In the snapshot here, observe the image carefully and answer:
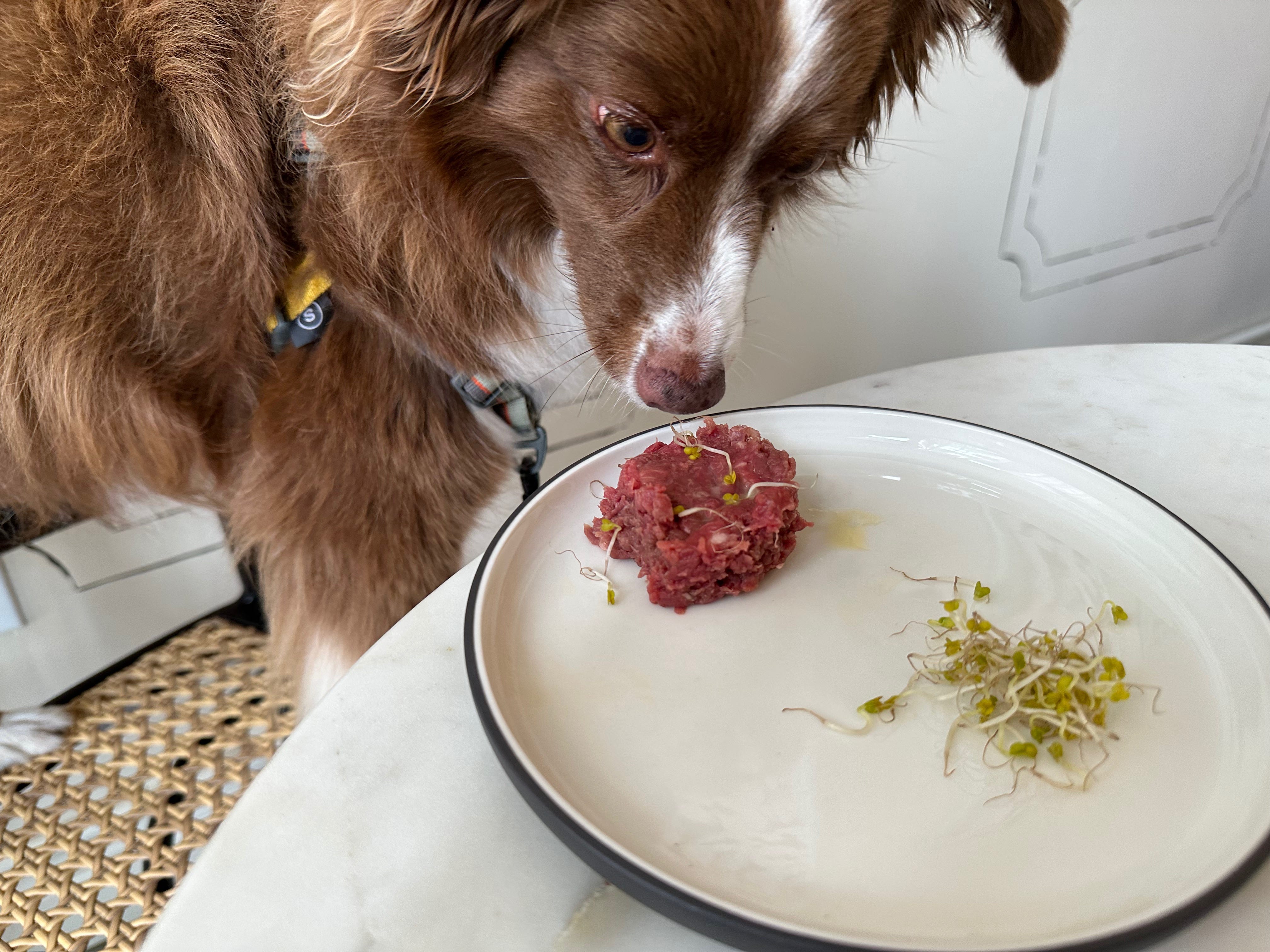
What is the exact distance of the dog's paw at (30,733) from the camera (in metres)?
0.91

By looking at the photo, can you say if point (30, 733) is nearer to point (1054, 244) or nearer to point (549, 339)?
point (549, 339)

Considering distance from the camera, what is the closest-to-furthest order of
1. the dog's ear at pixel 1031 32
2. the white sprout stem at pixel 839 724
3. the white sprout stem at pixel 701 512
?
the white sprout stem at pixel 839 724, the white sprout stem at pixel 701 512, the dog's ear at pixel 1031 32

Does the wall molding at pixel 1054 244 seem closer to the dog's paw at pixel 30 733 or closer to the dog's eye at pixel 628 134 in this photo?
the dog's eye at pixel 628 134

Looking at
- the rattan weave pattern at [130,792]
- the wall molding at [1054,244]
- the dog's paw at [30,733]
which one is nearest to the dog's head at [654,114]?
the rattan weave pattern at [130,792]

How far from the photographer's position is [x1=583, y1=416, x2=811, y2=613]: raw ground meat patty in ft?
2.27

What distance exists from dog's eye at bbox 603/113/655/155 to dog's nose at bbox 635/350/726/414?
0.63 feet

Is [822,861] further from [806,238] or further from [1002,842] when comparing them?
[806,238]

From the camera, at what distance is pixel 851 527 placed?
79 centimetres

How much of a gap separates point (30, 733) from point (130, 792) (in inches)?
6.7

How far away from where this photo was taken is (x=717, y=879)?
1.70 feet

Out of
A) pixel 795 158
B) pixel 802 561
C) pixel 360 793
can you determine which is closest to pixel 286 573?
pixel 360 793

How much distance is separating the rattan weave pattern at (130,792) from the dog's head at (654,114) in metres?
0.58

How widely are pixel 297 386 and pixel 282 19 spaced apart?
14.3 inches

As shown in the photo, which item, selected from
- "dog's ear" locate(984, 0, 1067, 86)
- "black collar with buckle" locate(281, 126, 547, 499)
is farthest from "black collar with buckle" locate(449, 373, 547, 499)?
"dog's ear" locate(984, 0, 1067, 86)
